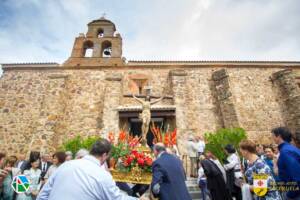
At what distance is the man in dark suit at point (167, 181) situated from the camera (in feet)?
7.99

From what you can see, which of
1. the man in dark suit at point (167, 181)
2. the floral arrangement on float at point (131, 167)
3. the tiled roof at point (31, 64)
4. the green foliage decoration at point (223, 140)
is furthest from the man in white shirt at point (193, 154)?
the tiled roof at point (31, 64)

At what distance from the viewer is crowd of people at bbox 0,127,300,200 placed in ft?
4.86

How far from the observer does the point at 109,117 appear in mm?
10109

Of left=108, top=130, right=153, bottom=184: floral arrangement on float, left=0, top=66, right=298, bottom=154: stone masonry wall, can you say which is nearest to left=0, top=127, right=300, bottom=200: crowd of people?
left=108, top=130, right=153, bottom=184: floral arrangement on float

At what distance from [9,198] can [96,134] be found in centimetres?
813

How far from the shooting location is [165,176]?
98.5 inches

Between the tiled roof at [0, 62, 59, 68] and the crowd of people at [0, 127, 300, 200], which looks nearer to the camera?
the crowd of people at [0, 127, 300, 200]

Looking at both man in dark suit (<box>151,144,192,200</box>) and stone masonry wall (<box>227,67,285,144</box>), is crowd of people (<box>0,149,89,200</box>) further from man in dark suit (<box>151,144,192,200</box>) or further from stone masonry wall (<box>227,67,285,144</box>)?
stone masonry wall (<box>227,67,285,144</box>)

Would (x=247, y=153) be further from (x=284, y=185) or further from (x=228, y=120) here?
(x=228, y=120)

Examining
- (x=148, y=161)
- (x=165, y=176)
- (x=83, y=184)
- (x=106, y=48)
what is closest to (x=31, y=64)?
(x=106, y=48)

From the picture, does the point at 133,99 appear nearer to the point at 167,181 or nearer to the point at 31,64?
the point at 31,64

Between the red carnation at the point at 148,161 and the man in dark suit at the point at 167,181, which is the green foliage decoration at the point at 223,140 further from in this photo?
the man in dark suit at the point at 167,181

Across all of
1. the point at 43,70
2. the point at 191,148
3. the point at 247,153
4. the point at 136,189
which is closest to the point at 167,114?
the point at 191,148

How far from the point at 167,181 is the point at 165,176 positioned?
7 centimetres
